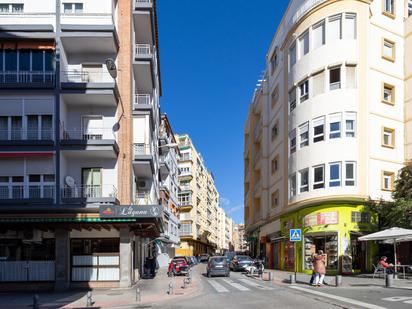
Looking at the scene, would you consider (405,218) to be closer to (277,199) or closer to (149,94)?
(277,199)

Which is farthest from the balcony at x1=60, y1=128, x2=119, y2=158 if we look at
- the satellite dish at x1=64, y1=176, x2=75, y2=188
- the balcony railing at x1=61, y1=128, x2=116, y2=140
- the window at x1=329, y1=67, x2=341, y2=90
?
the window at x1=329, y1=67, x2=341, y2=90

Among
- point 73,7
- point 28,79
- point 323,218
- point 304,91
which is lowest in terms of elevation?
point 323,218

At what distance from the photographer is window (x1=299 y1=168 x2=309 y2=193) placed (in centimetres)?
3153

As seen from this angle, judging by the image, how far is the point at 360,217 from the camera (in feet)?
96.7

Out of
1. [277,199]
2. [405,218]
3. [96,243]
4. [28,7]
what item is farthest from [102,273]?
[277,199]

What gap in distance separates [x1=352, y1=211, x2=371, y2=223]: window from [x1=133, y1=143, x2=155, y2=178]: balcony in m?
13.2

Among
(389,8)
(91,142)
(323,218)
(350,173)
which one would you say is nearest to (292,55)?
(389,8)

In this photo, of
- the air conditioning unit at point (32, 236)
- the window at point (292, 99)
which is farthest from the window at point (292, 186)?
the air conditioning unit at point (32, 236)

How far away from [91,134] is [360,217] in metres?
17.5

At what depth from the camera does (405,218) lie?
86.1ft

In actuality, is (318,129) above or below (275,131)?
→ below

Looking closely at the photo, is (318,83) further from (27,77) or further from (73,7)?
(27,77)

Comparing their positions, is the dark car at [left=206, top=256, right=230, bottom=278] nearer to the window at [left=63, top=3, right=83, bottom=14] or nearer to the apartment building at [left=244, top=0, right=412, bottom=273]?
the apartment building at [left=244, top=0, right=412, bottom=273]

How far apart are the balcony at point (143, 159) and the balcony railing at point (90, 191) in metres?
2.54
